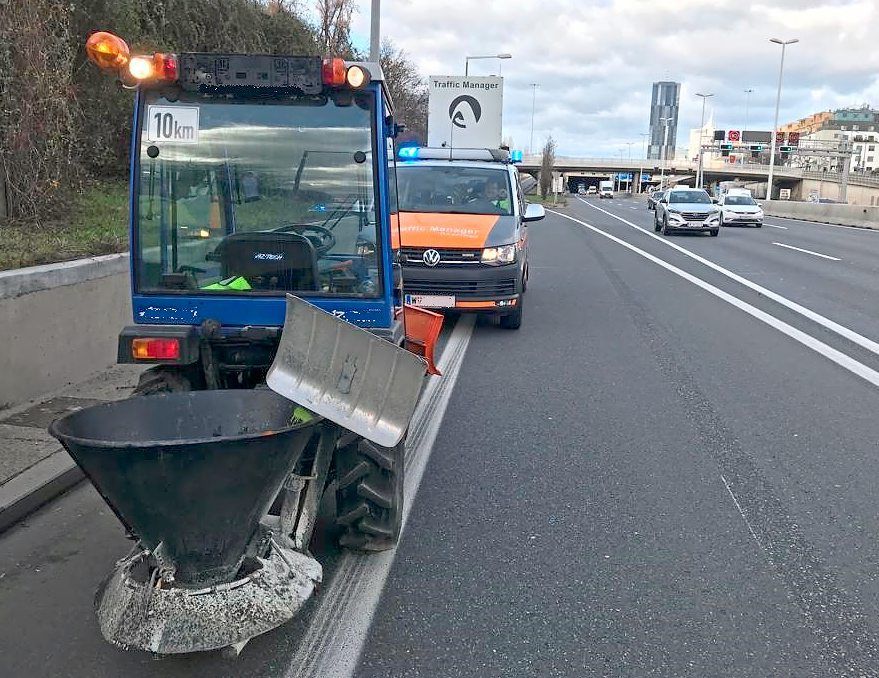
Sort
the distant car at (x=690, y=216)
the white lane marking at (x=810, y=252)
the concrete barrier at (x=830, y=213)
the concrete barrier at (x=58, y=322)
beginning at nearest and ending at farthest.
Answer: the concrete barrier at (x=58, y=322) < the white lane marking at (x=810, y=252) < the distant car at (x=690, y=216) < the concrete barrier at (x=830, y=213)

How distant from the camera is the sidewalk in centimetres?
471

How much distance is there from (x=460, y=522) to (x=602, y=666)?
1491 mm

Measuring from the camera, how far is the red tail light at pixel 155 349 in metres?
4.14

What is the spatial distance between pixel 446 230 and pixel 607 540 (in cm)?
623

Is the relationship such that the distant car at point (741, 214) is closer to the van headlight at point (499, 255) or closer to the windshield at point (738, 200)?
the windshield at point (738, 200)

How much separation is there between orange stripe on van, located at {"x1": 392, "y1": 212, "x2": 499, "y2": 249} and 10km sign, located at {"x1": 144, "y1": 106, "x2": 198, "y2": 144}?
5.64 metres

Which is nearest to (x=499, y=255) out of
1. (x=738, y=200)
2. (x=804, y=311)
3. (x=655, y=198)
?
(x=804, y=311)

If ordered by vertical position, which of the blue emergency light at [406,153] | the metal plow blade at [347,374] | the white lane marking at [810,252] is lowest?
the white lane marking at [810,252]

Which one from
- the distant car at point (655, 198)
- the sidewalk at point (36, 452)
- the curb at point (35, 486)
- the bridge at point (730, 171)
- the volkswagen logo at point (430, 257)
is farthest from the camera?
the bridge at point (730, 171)

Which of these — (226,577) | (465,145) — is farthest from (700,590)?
(465,145)

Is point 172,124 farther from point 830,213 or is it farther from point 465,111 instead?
point 830,213

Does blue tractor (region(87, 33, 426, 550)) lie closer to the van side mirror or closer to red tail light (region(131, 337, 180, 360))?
red tail light (region(131, 337, 180, 360))

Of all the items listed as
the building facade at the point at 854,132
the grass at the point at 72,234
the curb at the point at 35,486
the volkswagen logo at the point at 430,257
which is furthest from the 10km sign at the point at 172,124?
the building facade at the point at 854,132

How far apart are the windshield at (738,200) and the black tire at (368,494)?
3697 cm
